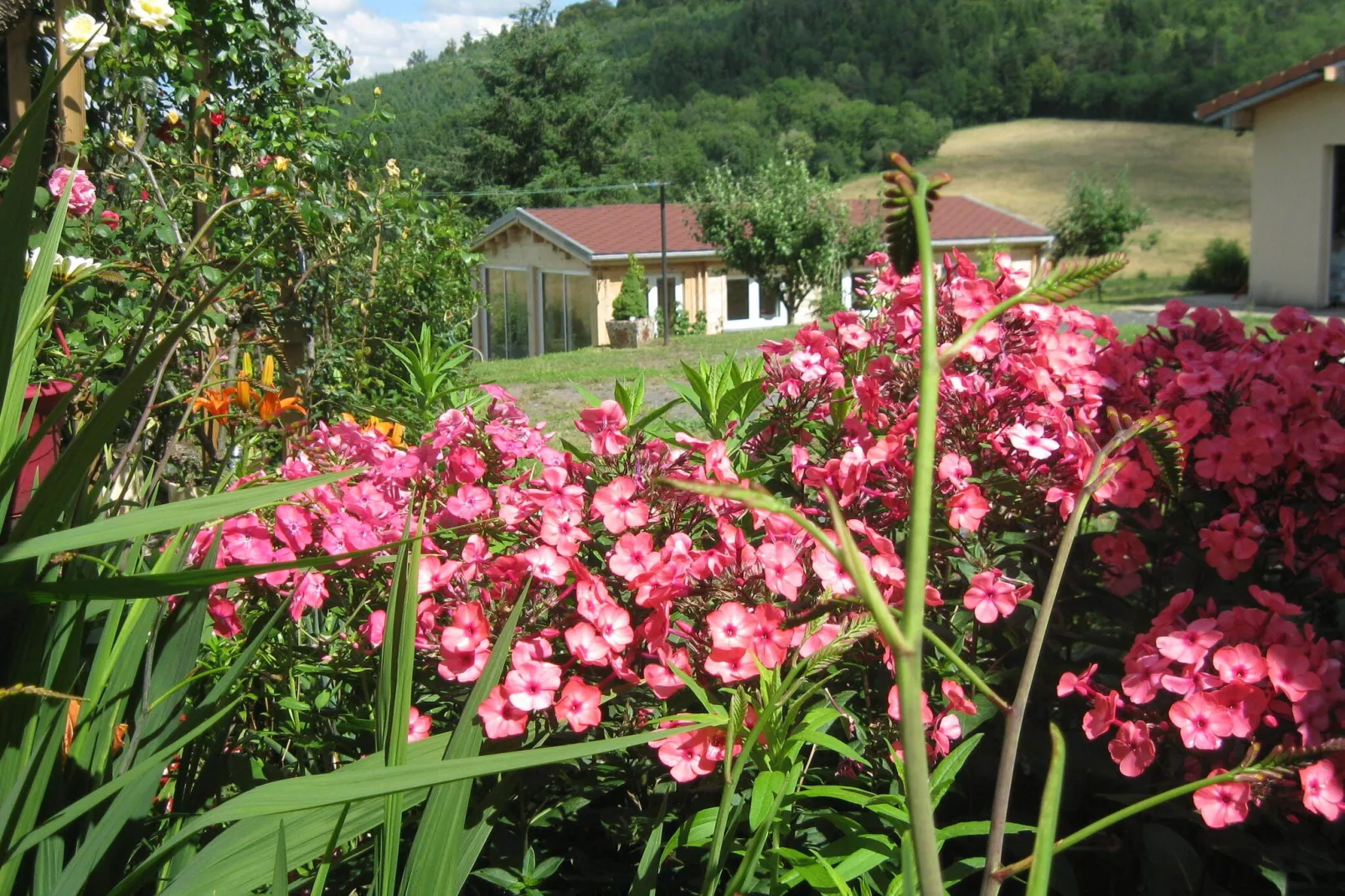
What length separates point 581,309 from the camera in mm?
24531

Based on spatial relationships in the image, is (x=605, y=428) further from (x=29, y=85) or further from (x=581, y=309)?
(x=581, y=309)

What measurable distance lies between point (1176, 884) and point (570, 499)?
811 millimetres

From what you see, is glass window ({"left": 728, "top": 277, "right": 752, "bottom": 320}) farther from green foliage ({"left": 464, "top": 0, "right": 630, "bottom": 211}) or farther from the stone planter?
green foliage ({"left": 464, "top": 0, "right": 630, "bottom": 211})

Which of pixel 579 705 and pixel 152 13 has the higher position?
pixel 152 13

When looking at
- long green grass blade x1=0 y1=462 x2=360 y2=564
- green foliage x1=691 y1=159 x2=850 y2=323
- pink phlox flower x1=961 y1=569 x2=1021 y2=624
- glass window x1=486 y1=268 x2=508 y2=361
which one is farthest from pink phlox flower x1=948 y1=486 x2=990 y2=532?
glass window x1=486 y1=268 x2=508 y2=361

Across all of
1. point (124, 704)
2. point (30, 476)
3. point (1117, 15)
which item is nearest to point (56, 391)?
point (30, 476)

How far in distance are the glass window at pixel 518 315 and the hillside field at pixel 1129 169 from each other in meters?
14.3

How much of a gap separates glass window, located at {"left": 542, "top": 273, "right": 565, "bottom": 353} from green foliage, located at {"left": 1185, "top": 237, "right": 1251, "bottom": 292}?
13.2 meters

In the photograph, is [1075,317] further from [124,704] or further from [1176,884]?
[124,704]

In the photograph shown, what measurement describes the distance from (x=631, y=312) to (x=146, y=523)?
21351 millimetres

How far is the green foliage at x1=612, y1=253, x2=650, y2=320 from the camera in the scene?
21984 mm

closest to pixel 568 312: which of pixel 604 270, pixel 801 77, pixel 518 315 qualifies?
pixel 604 270

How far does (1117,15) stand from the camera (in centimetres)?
6562

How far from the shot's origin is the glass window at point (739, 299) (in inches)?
1003
